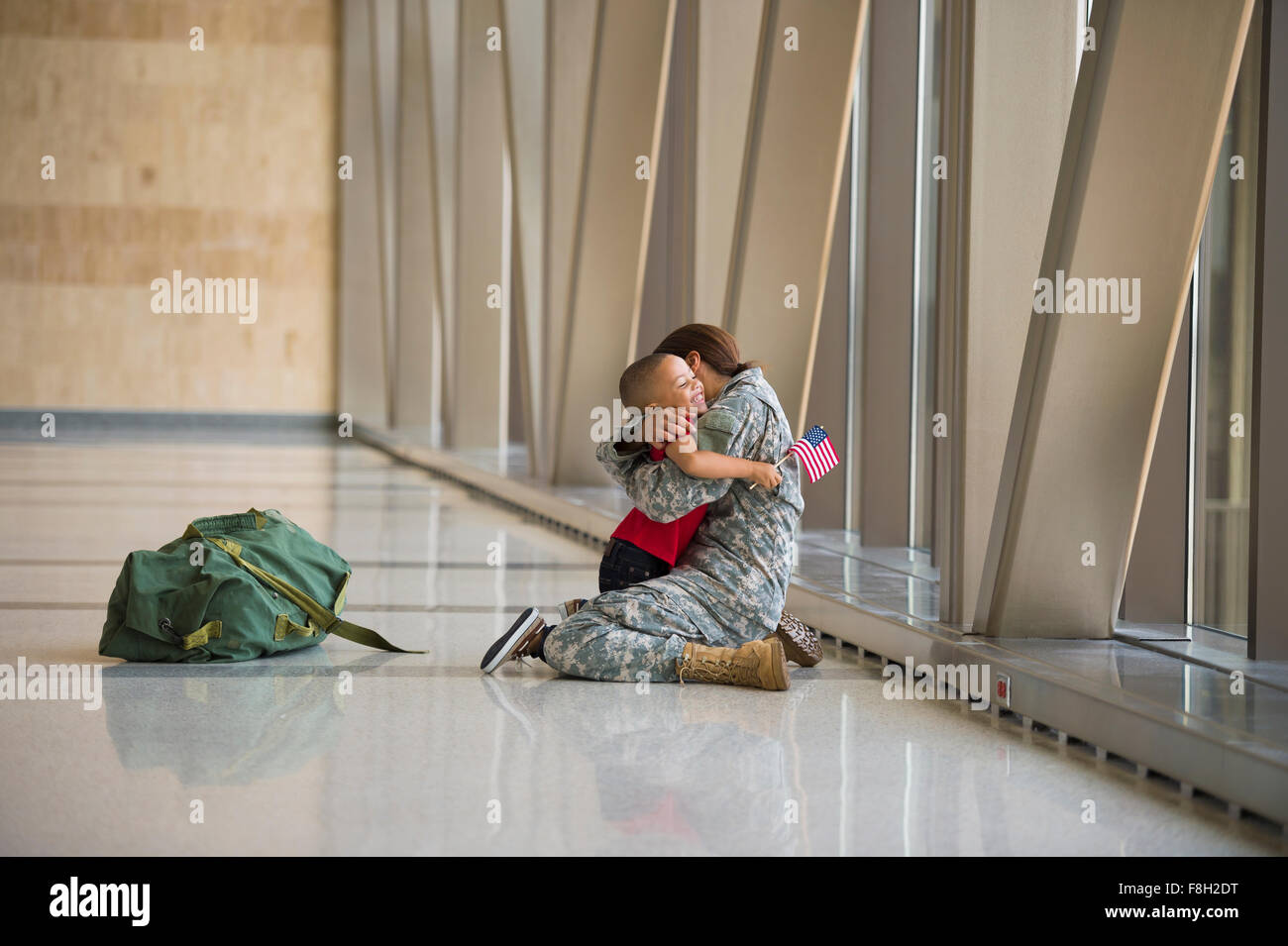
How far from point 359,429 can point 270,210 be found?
177 inches

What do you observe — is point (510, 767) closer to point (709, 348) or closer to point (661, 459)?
point (661, 459)

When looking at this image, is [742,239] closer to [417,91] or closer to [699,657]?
[699,657]

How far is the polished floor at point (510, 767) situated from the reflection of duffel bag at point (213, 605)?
0.08 metres

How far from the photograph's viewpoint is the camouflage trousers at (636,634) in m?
4.73

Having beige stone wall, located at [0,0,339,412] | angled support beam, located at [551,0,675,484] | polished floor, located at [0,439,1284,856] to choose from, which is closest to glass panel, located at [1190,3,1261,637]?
polished floor, located at [0,439,1284,856]

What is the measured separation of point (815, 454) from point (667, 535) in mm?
603

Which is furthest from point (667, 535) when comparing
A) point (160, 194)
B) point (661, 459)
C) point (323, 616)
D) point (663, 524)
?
point (160, 194)

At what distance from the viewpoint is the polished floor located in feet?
9.99

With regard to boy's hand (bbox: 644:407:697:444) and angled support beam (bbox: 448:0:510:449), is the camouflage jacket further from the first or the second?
angled support beam (bbox: 448:0:510:449)

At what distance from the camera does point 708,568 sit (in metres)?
4.84

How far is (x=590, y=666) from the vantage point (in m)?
4.76

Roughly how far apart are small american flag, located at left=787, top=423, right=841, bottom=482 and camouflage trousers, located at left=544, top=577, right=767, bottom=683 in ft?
1.96
